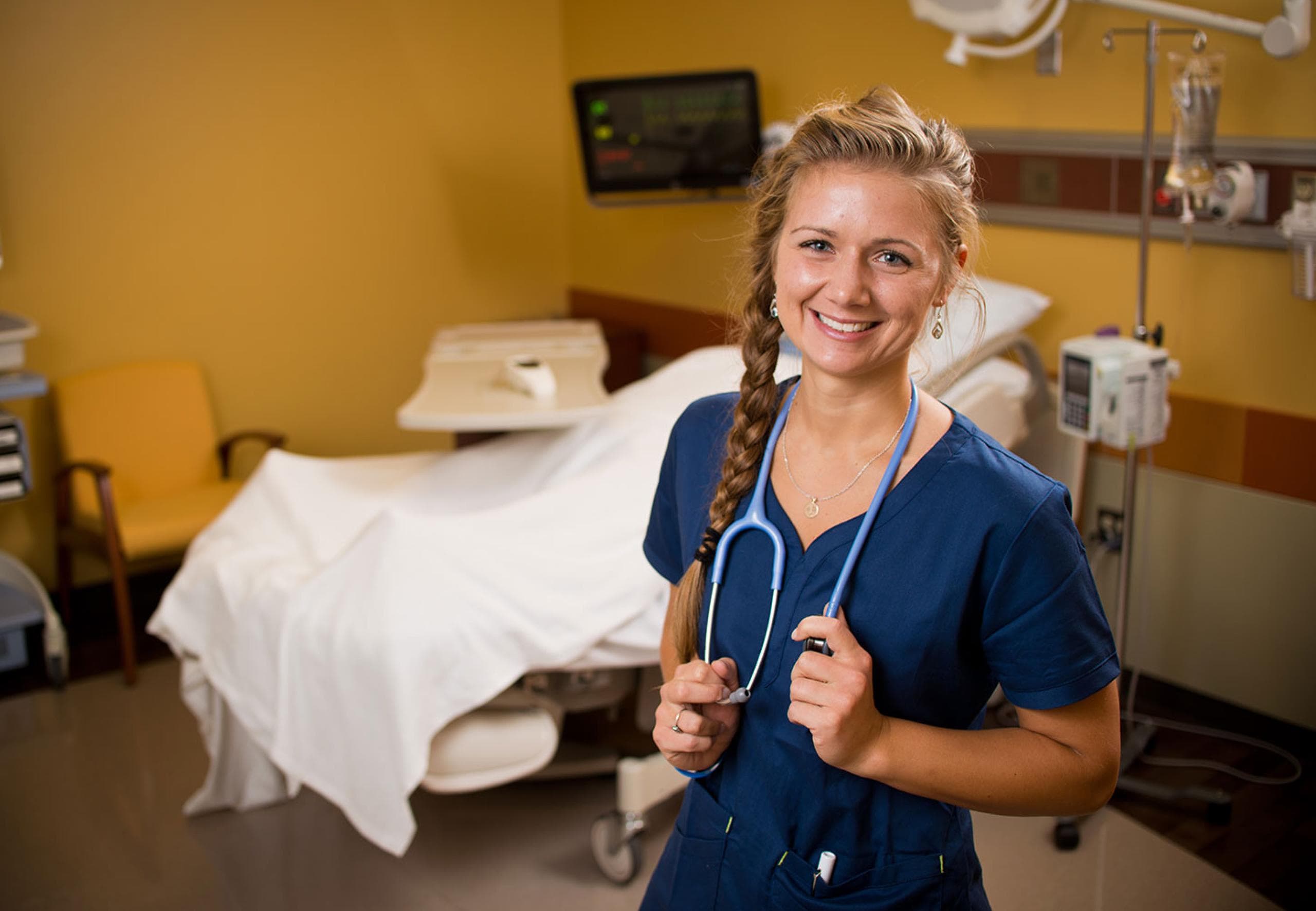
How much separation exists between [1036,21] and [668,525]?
7.24 feet

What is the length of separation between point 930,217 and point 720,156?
260cm

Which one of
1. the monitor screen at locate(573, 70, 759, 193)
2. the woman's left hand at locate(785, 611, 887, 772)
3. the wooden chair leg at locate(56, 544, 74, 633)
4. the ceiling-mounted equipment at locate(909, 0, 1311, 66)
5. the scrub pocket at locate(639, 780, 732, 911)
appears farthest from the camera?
the wooden chair leg at locate(56, 544, 74, 633)

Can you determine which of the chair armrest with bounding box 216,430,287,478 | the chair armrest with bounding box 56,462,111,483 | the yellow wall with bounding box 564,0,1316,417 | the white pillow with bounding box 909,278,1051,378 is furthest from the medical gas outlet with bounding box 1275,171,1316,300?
the chair armrest with bounding box 56,462,111,483

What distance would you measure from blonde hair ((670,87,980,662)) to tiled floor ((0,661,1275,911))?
1.43m

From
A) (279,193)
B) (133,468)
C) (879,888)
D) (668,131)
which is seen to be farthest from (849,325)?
(279,193)

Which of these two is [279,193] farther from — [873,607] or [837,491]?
[873,607]

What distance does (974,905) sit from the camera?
1.25 metres

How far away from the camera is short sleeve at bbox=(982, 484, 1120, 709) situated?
3.64ft

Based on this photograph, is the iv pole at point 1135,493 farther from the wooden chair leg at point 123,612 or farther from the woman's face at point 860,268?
the wooden chair leg at point 123,612

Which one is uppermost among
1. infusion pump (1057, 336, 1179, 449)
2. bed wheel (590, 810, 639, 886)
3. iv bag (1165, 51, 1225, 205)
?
iv bag (1165, 51, 1225, 205)

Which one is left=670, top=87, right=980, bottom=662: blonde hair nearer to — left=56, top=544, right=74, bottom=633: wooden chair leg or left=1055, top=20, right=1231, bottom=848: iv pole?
left=1055, top=20, right=1231, bottom=848: iv pole

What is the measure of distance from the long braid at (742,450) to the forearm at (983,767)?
0.88ft

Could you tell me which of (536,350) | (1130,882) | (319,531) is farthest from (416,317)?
(1130,882)

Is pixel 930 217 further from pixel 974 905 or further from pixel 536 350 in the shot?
pixel 536 350
